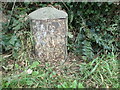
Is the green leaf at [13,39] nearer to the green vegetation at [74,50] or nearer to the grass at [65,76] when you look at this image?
the green vegetation at [74,50]

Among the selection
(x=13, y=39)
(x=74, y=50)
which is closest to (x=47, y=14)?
(x=13, y=39)

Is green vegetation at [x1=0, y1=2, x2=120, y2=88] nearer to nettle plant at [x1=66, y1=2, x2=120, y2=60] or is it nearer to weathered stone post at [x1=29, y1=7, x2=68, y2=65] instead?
nettle plant at [x1=66, y1=2, x2=120, y2=60]

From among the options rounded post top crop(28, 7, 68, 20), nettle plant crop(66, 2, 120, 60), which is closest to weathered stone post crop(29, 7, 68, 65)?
rounded post top crop(28, 7, 68, 20)

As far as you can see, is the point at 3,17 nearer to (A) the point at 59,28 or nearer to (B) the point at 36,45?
(B) the point at 36,45

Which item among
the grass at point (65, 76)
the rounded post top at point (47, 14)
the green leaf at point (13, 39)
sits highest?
the rounded post top at point (47, 14)

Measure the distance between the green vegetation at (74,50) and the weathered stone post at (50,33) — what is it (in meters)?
0.15

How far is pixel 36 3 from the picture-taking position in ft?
10.9

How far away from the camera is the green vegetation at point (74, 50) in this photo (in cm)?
238

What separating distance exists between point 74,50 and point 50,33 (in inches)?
23.2

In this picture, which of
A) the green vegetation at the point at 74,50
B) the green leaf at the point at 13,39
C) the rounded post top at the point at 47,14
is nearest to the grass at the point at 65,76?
the green vegetation at the point at 74,50

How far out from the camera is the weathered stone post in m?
2.69

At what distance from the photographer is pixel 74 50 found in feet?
10.1

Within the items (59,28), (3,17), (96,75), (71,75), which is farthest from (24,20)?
(96,75)

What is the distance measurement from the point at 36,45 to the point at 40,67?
39 centimetres
